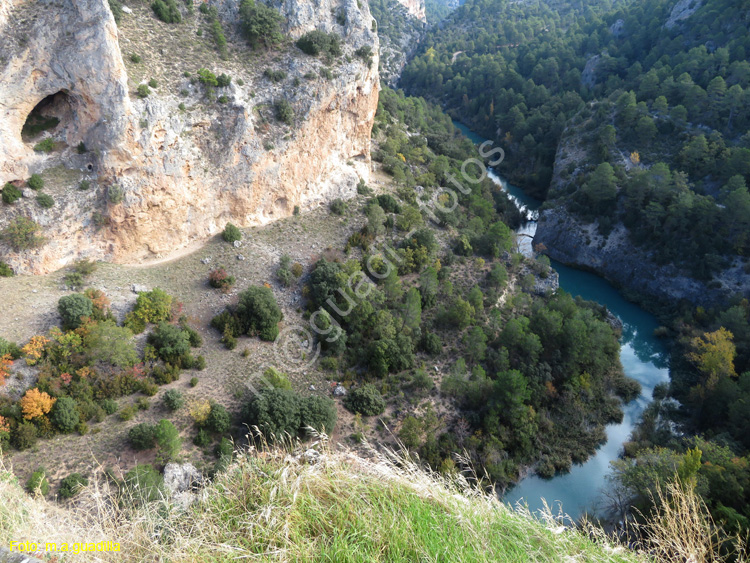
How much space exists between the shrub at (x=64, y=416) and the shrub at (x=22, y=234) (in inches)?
362

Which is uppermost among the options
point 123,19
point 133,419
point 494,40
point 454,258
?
point 494,40

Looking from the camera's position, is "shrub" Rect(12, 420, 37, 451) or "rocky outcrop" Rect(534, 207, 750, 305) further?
"rocky outcrop" Rect(534, 207, 750, 305)

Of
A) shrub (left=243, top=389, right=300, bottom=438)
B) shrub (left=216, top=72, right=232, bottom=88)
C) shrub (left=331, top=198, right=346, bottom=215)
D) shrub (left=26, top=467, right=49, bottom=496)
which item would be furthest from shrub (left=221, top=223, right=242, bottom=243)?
shrub (left=26, top=467, right=49, bottom=496)

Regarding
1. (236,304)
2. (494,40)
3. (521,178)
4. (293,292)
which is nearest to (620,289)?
(521,178)

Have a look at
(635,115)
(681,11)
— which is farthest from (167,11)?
(681,11)

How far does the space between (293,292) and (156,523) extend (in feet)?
76.0

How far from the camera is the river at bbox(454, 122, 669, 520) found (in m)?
25.1

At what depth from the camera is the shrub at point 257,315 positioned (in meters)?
25.9

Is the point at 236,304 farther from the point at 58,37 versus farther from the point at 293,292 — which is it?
the point at 58,37

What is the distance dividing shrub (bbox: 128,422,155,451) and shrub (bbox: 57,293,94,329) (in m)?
6.61

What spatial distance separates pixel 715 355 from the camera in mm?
30500

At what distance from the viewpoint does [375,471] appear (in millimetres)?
6688

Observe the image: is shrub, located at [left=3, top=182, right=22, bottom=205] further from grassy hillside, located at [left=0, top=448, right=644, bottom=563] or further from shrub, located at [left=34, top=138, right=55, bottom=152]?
grassy hillside, located at [left=0, top=448, right=644, bottom=563]

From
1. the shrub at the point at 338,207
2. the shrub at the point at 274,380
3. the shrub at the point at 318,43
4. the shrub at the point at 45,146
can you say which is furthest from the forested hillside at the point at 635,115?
the shrub at the point at 45,146
